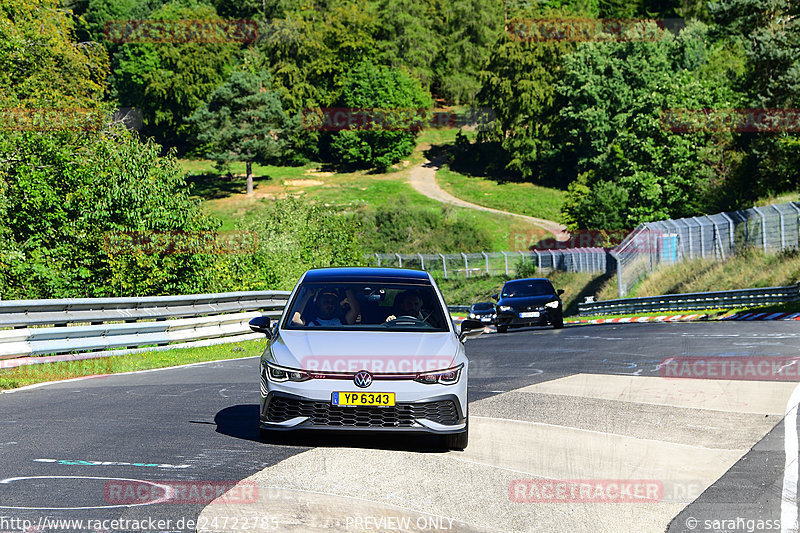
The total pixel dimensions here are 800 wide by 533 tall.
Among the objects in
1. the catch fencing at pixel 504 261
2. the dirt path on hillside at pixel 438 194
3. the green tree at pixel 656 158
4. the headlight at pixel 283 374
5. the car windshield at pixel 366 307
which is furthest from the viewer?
the dirt path on hillside at pixel 438 194

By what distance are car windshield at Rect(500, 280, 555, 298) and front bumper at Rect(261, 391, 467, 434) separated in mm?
20188

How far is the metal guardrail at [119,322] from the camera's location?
1541 cm

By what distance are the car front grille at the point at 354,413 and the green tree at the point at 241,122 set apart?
91.0 metres

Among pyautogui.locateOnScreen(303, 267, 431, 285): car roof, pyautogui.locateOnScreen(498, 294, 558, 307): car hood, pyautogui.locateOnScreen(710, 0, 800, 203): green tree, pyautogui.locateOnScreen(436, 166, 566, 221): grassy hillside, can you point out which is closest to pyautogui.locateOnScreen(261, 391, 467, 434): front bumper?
pyautogui.locateOnScreen(303, 267, 431, 285): car roof

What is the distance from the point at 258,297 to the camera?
24594 mm

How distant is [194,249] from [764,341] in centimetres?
1519

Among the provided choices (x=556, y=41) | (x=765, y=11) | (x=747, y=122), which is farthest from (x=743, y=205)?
(x=556, y=41)

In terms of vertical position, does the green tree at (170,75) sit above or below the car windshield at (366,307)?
below

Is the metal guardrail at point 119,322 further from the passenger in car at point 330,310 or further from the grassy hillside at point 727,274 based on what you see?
the grassy hillside at point 727,274

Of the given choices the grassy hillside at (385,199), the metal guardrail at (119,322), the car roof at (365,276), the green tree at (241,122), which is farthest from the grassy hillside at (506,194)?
the car roof at (365,276)

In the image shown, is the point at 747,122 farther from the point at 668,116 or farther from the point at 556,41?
the point at 556,41

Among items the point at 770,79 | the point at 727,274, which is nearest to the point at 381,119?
the point at 770,79

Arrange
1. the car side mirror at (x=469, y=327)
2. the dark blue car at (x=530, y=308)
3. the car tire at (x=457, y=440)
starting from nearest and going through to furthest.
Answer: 1. the car tire at (x=457, y=440)
2. the car side mirror at (x=469, y=327)
3. the dark blue car at (x=530, y=308)

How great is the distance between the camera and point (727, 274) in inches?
1491
